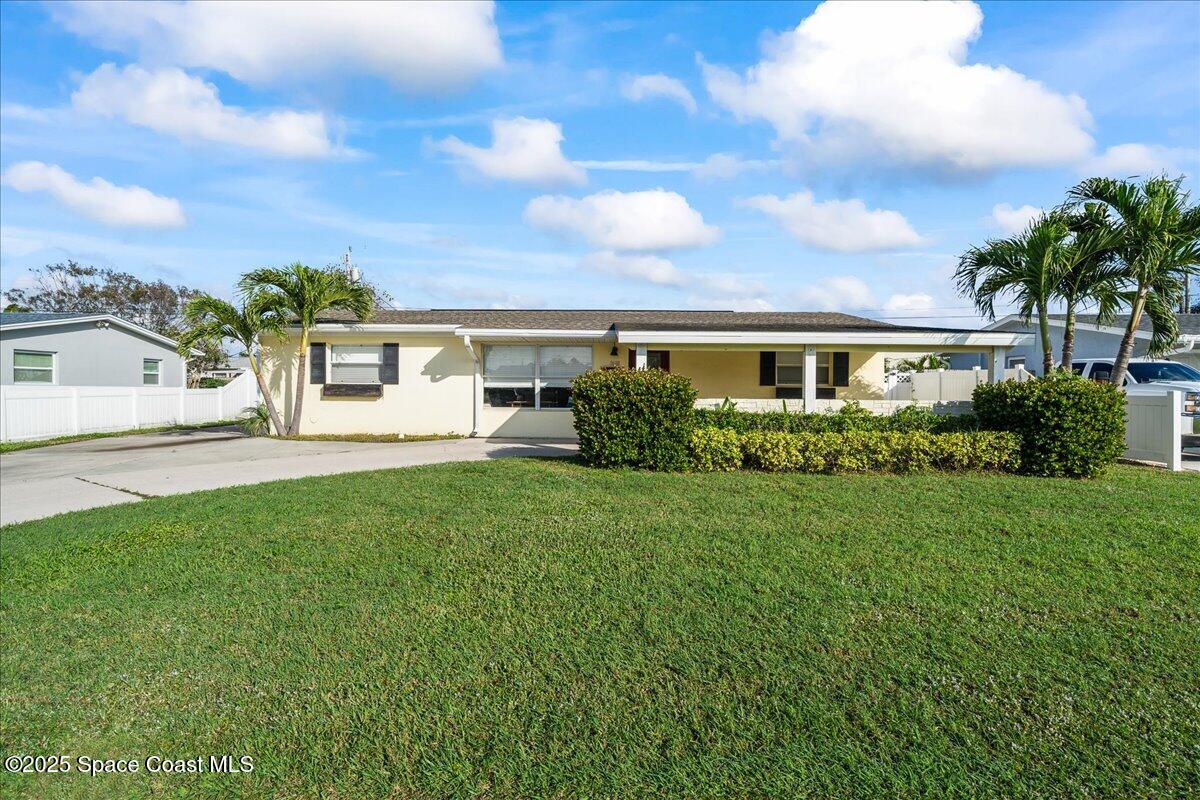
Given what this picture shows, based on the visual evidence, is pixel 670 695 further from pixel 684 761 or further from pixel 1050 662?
pixel 1050 662

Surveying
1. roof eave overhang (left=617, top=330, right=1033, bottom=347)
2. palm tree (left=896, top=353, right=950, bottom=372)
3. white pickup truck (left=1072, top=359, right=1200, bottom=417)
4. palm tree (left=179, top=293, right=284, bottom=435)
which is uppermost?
palm tree (left=179, top=293, right=284, bottom=435)

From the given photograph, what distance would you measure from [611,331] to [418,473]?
5.96 metres

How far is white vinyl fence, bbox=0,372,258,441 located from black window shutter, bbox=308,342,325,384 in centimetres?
766

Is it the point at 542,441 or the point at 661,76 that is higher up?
the point at 661,76

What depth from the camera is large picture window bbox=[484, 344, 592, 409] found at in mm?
14672

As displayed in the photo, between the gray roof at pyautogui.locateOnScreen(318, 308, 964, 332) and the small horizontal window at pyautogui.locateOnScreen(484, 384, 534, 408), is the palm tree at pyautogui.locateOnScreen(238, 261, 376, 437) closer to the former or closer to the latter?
the gray roof at pyautogui.locateOnScreen(318, 308, 964, 332)

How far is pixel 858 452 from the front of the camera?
9109mm

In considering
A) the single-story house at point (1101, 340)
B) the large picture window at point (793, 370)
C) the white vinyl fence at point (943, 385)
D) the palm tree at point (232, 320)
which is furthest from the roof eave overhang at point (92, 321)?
the single-story house at point (1101, 340)

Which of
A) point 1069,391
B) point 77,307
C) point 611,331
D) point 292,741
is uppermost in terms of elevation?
point 77,307

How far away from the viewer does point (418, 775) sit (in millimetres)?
2943

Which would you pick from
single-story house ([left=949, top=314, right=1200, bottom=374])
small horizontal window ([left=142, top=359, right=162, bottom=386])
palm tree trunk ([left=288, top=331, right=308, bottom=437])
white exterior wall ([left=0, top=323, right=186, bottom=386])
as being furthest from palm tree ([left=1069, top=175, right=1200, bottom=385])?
small horizontal window ([left=142, top=359, right=162, bottom=386])

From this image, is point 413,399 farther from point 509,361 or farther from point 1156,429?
point 1156,429

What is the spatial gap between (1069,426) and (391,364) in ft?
41.1

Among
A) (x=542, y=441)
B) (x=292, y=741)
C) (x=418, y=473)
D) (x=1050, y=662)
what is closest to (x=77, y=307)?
(x=542, y=441)
